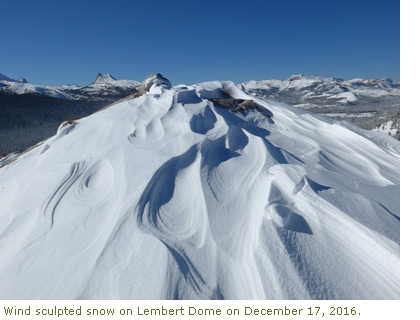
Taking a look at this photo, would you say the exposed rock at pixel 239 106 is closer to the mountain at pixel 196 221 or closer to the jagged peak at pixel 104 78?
the mountain at pixel 196 221

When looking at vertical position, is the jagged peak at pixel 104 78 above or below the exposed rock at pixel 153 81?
above

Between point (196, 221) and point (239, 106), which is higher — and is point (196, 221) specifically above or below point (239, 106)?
below

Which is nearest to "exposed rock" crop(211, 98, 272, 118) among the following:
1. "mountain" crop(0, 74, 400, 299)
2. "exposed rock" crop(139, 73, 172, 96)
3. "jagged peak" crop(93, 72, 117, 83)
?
"mountain" crop(0, 74, 400, 299)

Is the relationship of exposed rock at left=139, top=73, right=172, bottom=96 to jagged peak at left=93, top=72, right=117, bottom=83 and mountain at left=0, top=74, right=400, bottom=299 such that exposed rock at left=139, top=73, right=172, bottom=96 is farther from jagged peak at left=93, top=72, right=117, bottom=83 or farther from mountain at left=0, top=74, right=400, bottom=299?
jagged peak at left=93, top=72, right=117, bottom=83

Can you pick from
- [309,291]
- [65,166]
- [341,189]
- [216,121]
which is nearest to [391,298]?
[309,291]

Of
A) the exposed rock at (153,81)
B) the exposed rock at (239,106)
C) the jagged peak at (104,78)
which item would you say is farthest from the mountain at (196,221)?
the jagged peak at (104,78)

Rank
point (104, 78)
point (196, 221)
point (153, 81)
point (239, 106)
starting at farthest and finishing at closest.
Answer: point (104, 78) < point (153, 81) < point (239, 106) < point (196, 221)

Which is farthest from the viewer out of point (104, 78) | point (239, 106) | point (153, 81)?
point (104, 78)

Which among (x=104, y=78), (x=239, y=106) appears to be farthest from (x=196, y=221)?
(x=104, y=78)

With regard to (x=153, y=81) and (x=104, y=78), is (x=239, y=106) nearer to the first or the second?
(x=153, y=81)

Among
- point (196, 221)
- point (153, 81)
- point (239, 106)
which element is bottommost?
point (196, 221)
